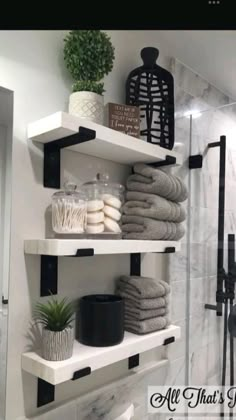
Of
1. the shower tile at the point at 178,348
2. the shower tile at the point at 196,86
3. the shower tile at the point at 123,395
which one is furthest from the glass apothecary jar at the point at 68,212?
the shower tile at the point at 196,86

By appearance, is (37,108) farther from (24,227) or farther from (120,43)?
(120,43)

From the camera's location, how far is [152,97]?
1.27 metres

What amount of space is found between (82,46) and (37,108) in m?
0.22

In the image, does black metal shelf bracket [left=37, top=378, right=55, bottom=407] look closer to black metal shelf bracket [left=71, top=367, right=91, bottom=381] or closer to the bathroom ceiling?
black metal shelf bracket [left=71, top=367, right=91, bottom=381]

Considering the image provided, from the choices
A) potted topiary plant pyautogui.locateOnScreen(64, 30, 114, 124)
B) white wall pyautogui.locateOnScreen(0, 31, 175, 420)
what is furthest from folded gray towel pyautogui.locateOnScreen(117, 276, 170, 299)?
potted topiary plant pyautogui.locateOnScreen(64, 30, 114, 124)

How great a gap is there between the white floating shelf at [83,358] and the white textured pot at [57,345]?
0.6 inches

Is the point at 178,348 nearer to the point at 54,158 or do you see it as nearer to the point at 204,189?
the point at 204,189

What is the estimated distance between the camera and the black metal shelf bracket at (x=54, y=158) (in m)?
0.96

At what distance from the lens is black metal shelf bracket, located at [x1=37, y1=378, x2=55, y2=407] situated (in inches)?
37.1

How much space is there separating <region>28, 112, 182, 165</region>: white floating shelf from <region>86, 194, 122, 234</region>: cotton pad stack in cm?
15

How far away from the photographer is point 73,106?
985 mm

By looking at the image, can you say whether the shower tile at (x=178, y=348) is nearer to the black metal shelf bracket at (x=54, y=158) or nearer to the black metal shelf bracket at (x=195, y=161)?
the black metal shelf bracket at (x=195, y=161)

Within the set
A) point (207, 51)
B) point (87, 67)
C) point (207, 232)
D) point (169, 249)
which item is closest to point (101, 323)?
point (169, 249)

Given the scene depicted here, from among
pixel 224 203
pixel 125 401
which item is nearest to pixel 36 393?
pixel 125 401
